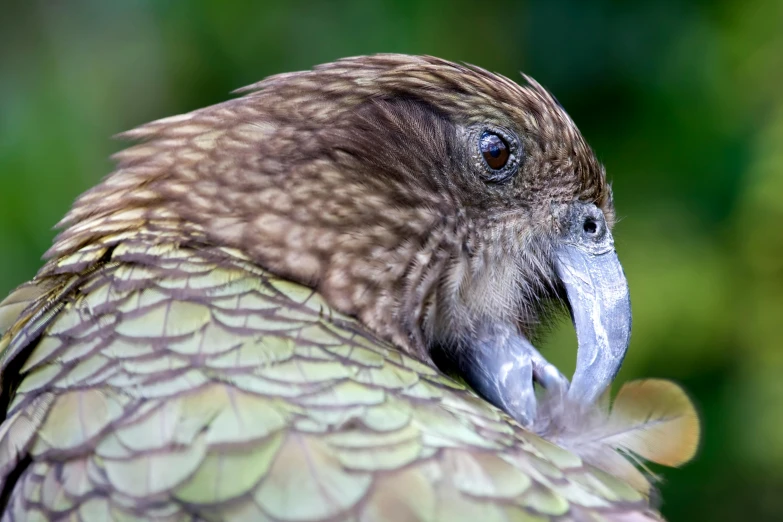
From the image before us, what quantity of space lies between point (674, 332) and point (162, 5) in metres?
2.40

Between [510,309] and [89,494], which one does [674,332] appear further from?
[89,494]

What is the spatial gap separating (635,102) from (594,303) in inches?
88.4

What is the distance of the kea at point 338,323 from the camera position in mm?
1174

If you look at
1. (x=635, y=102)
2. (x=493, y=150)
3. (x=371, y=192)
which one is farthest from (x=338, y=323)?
(x=635, y=102)

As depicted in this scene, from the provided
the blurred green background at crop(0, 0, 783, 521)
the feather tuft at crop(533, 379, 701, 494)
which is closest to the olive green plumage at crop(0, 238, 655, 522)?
the feather tuft at crop(533, 379, 701, 494)

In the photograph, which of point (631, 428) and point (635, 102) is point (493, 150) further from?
point (635, 102)

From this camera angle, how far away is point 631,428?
1522 mm

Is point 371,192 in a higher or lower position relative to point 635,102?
higher

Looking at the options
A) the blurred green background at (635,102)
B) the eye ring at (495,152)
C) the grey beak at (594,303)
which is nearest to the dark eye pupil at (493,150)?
the eye ring at (495,152)

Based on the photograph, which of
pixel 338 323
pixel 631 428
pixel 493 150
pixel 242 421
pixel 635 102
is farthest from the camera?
pixel 635 102

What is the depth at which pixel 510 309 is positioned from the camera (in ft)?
5.64

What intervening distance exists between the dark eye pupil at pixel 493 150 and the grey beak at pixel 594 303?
0.23 metres

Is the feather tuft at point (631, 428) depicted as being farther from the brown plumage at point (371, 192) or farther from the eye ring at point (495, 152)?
the eye ring at point (495, 152)

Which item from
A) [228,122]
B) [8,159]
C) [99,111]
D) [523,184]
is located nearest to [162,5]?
[99,111]
